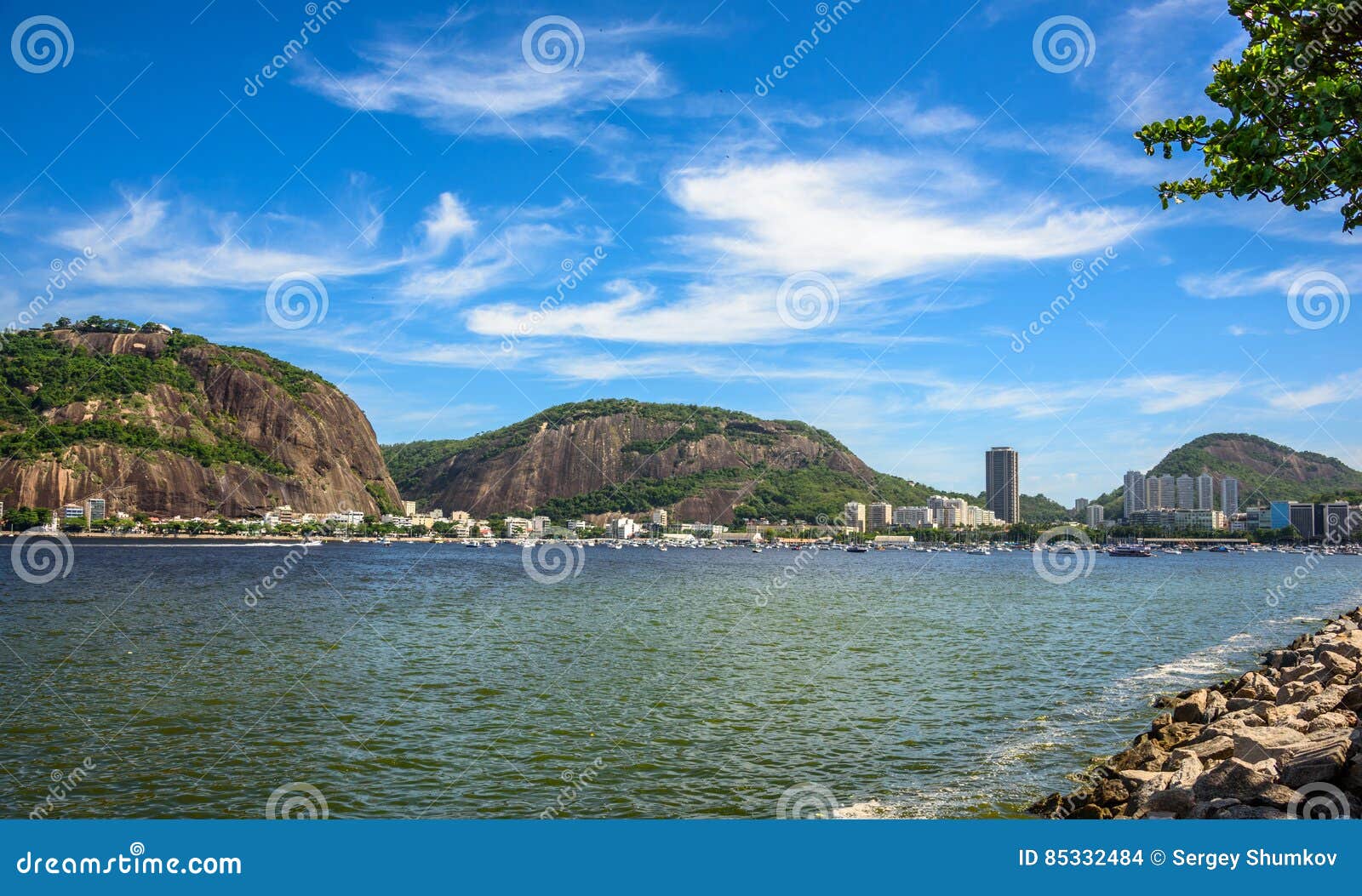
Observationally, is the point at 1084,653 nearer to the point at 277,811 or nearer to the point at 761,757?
the point at 761,757

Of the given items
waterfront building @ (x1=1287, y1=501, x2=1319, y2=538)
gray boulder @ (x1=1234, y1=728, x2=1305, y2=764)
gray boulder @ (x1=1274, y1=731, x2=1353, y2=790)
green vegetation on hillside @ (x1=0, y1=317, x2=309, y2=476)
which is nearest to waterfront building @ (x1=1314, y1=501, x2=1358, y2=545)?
waterfront building @ (x1=1287, y1=501, x2=1319, y2=538)

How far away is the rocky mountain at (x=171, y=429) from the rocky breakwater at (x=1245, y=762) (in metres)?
149

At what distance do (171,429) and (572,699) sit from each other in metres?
157

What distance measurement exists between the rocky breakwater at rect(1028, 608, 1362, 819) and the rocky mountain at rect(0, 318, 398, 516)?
14922cm

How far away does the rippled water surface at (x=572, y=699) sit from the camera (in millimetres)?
12039

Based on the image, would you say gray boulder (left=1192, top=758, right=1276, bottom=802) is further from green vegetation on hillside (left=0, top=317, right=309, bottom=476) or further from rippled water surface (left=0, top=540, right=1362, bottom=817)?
green vegetation on hillside (left=0, top=317, right=309, bottom=476)

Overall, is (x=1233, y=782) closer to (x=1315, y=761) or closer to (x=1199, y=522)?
(x=1315, y=761)

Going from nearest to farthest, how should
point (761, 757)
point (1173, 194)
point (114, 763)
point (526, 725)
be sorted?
1. point (1173, 194)
2. point (114, 763)
3. point (761, 757)
4. point (526, 725)

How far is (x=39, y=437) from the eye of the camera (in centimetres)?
12962

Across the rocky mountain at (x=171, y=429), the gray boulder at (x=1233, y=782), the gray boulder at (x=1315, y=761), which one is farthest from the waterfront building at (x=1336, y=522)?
the rocky mountain at (x=171, y=429)

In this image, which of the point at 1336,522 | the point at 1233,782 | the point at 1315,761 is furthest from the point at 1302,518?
the point at 1233,782

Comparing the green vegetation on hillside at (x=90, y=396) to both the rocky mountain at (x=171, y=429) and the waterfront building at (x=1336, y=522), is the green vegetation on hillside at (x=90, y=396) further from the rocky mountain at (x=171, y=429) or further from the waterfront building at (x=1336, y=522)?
the waterfront building at (x=1336, y=522)

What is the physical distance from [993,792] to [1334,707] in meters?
5.25

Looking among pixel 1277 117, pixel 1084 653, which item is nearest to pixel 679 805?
pixel 1277 117
